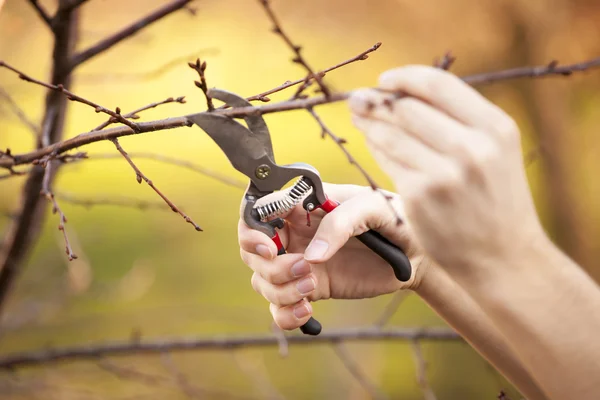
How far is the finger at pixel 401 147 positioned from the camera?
80 centimetres

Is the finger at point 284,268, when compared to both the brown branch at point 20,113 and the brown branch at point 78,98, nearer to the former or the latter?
the brown branch at point 78,98

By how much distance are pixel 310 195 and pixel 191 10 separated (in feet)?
2.07

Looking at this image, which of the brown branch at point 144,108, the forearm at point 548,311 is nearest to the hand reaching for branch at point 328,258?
the brown branch at point 144,108

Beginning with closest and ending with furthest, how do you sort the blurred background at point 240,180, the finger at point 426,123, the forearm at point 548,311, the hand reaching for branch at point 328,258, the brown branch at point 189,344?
the finger at point 426,123
the forearm at point 548,311
the hand reaching for branch at point 328,258
the brown branch at point 189,344
the blurred background at point 240,180

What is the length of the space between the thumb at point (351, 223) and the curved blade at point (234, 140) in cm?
22

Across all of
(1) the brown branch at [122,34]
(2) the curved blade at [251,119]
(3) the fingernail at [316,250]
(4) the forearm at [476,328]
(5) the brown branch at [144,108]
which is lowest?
(4) the forearm at [476,328]

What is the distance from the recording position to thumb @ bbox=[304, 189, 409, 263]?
50.3 inches

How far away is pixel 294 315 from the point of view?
55.1 inches

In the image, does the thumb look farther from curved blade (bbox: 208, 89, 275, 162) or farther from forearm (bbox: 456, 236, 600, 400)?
forearm (bbox: 456, 236, 600, 400)

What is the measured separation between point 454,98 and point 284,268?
2.24 feet

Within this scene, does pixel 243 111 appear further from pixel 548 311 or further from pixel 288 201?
pixel 548 311

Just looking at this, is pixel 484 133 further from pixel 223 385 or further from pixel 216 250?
pixel 216 250

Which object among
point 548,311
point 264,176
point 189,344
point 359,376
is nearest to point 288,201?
point 264,176

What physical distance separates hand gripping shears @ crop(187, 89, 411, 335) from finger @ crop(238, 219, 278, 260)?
0.05 ft
